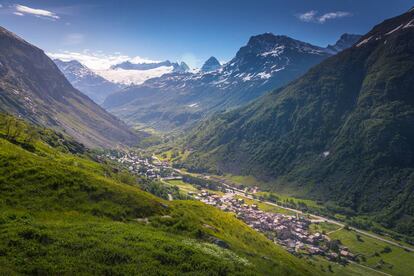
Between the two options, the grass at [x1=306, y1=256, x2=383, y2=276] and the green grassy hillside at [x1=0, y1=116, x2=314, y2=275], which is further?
the grass at [x1=306, y1=256, x2=383, y2=276]

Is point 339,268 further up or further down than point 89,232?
further down

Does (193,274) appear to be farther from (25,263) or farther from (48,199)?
(48,199)

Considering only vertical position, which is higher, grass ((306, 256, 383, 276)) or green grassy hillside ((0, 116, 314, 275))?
green grassy hillside ((0, 116, 314, 275))

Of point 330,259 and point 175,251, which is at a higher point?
point 175,251

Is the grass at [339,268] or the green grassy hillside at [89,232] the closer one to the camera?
the green grassy hillside at [89,232]

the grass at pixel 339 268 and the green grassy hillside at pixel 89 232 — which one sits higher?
the green grassy hillside at pixel 89 232

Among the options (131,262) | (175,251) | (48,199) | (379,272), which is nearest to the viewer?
(131,262)

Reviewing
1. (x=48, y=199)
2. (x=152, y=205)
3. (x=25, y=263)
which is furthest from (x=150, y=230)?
(x=25, y=263)

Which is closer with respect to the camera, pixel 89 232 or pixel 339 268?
pixel 89 232
